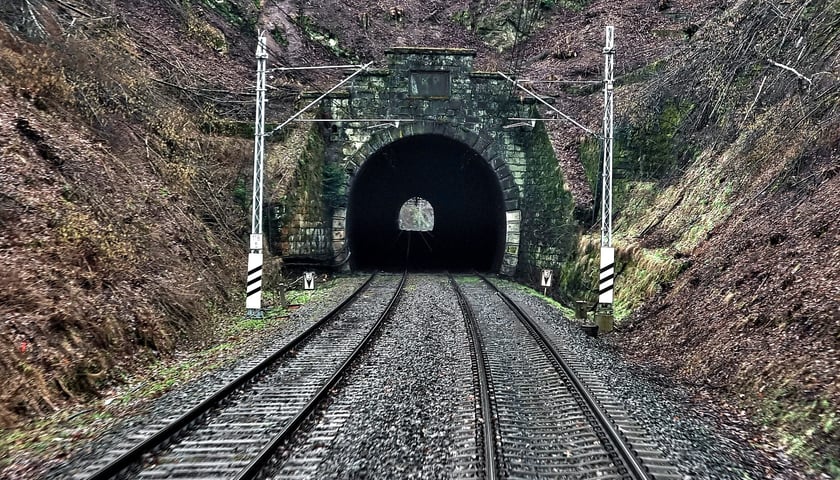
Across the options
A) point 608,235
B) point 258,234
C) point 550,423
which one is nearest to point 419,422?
point 550,423

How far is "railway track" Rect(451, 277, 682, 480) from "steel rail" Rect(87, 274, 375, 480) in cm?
292

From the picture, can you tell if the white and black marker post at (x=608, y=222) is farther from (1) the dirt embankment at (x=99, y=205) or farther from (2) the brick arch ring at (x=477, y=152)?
(2) the brick arch ring at (x=477, y=152)

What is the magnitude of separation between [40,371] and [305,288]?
10405 mm

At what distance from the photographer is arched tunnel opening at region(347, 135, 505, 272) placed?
23.6 m

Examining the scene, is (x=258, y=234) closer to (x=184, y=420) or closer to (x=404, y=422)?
(x=184, y=420)

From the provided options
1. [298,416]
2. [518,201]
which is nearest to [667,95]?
[518,201]

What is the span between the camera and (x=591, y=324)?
11484 millimetres

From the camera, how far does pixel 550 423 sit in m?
6.28

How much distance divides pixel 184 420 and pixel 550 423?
374 centimetres

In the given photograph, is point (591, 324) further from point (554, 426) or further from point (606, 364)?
point (554, 426)

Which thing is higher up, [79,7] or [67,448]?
[79,7]

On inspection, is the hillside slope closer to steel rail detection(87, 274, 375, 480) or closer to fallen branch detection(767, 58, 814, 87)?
fallen branch detection(767, 58, 814, 87)

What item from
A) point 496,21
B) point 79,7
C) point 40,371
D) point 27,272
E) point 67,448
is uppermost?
point 496,21

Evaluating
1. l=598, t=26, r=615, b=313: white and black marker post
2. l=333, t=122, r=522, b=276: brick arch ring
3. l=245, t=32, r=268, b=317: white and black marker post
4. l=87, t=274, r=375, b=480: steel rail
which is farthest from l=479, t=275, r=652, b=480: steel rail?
l=333, t=122, r=522, b=276: brick arch ring
